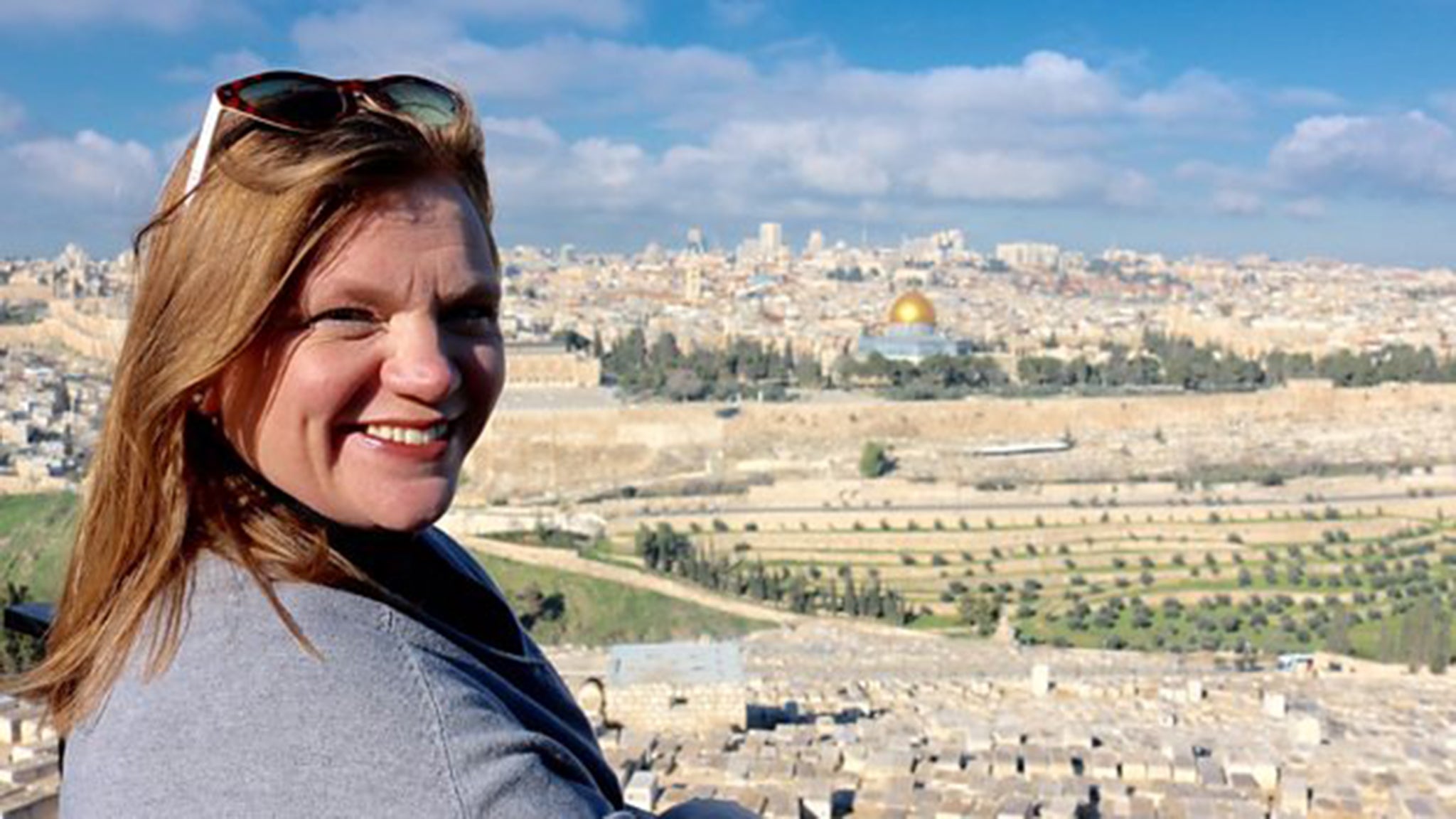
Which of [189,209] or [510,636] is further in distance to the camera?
[510,636]

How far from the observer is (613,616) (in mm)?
15094

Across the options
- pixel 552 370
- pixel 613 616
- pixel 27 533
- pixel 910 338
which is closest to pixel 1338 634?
pixel 613 616

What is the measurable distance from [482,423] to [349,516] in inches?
4.9

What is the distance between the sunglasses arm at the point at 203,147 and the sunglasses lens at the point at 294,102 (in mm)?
16

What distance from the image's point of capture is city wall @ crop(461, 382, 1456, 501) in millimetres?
23797

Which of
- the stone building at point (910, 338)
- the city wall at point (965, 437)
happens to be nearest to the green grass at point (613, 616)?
the city wall at point (965, 437)

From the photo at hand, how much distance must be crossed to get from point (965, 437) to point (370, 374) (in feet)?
84.1

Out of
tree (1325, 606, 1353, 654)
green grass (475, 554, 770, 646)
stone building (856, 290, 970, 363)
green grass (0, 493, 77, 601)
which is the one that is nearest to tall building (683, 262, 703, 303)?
stone building (856, 290, 970, 363)

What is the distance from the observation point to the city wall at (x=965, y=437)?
2380 cm

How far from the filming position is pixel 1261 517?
19.6m

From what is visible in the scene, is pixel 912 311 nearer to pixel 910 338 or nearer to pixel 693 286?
pixel 910 338

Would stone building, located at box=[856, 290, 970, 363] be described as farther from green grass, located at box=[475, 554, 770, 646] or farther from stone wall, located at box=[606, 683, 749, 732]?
stone wall, located at box=[606, 683, 749, 732]

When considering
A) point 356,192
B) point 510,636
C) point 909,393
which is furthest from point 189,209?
point 909,393

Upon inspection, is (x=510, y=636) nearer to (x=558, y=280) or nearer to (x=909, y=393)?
(x=909, y=393)
